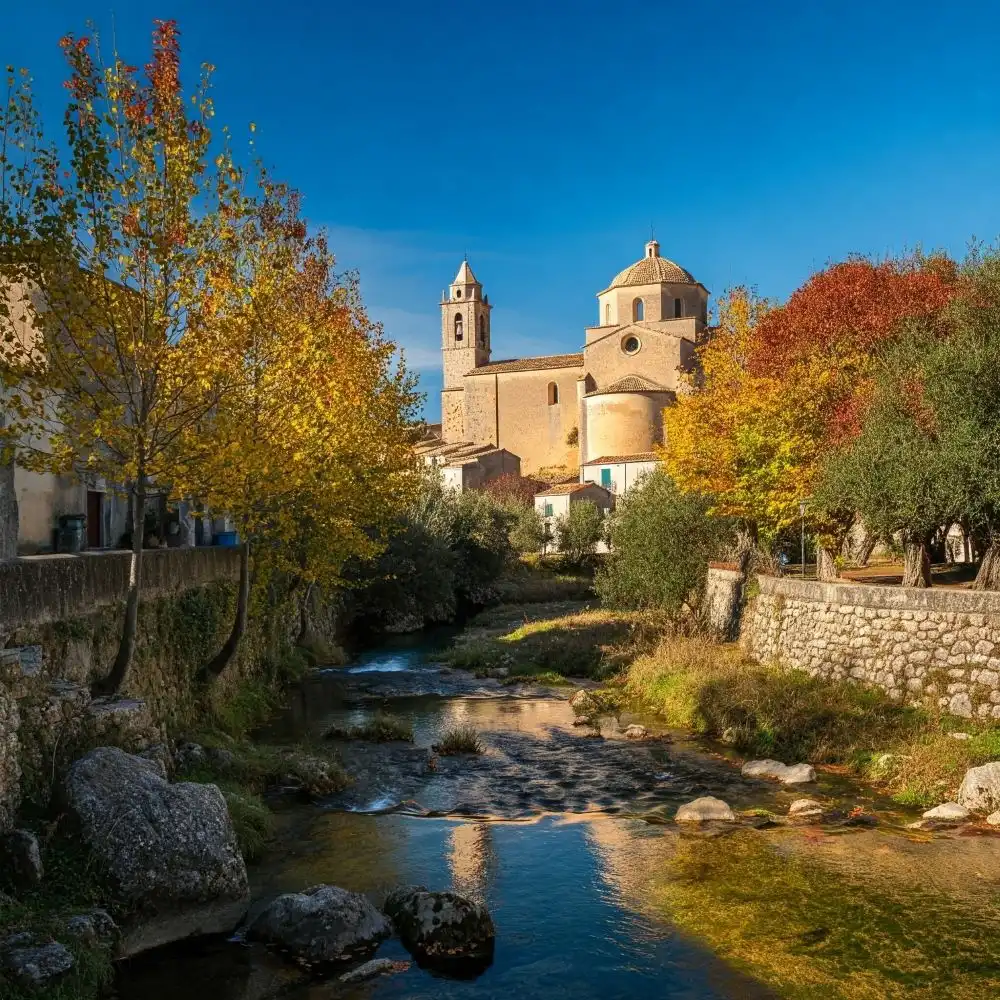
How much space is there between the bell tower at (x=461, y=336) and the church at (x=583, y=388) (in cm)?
10

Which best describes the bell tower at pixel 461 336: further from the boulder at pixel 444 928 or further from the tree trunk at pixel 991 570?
the boulder at pixel 444 928

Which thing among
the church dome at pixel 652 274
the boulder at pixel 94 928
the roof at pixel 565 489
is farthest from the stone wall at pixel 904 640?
the church dome at pixel 652 274

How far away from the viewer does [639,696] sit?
20922 millimetres

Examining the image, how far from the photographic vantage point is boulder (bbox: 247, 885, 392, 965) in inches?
330

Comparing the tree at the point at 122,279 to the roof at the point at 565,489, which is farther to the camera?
the roof at the point at 565,489

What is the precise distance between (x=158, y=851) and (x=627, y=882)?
475 cm

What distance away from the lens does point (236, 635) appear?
661 inches

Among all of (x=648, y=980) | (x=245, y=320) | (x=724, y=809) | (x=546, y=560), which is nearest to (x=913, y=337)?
(x=724, y=809)

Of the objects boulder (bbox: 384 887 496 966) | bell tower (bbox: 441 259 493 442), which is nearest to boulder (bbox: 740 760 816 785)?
boulder (bbox: 384 887 496 966)

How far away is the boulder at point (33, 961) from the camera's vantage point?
6.86 m

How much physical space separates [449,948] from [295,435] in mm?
9523

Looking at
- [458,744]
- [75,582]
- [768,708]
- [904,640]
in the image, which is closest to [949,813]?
[904,640]

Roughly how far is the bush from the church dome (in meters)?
45.7

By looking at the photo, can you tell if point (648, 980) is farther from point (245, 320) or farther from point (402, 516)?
point (402, 516)
